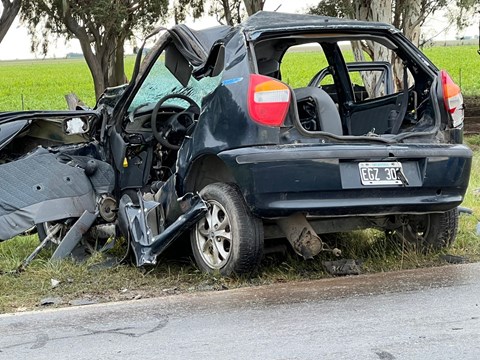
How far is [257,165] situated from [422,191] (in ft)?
3.94

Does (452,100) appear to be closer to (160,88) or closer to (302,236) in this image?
(302,236)

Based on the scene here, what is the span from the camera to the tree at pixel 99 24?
27.1 metres

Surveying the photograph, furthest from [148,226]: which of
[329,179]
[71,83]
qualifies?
[71,83]

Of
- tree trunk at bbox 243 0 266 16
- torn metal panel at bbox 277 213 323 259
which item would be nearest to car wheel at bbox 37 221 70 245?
torn metal panel at bbox 277 213 323 259

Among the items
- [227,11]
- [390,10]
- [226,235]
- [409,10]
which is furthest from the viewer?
[227,11]

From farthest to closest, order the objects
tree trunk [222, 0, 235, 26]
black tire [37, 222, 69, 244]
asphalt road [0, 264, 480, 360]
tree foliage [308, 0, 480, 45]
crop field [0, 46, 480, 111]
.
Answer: crop field [0, 46, 480, 111]
tree trunk [222, 0, 235, 26]
tree foliage [308, 0, 480, 45]
black tire [37, 222, 69, 244]
asphalt road [0, 264, 480, 360]

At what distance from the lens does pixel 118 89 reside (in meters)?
7.46

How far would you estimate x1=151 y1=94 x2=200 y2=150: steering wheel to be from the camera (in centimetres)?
682

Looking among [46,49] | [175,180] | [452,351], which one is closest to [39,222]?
[175,180]

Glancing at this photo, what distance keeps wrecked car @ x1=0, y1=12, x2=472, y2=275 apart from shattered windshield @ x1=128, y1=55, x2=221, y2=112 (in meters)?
0.01

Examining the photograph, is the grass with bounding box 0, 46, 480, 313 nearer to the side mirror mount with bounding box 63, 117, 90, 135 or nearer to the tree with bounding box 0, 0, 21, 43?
the side mirror mount with bounding box 63, 117, 90, 135

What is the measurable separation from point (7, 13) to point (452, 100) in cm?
2178

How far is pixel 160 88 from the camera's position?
279 inches

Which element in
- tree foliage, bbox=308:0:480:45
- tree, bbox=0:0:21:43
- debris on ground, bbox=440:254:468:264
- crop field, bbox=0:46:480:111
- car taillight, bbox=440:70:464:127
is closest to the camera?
car taillight, bbox=440:70:464:127
